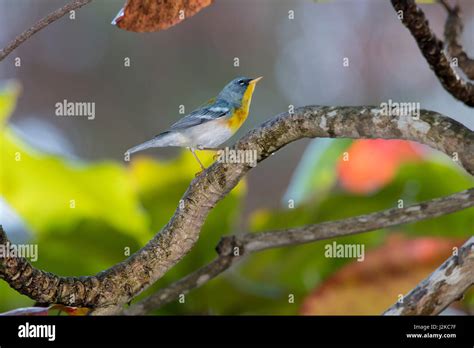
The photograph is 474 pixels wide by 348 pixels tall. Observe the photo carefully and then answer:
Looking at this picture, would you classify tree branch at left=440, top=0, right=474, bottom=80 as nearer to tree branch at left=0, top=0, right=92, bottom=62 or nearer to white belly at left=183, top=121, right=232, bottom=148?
white belly at left=183, top=121, right=232, bottom=148

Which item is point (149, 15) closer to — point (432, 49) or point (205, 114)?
point (432, 49)

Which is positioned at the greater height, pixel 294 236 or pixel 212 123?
pixel 212 123

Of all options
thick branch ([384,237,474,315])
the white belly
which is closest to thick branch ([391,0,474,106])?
thick branch ([384,237,474,315])

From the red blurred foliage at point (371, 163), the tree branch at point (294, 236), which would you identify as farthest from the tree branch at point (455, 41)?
the red blurred foliage at point (371, 163)

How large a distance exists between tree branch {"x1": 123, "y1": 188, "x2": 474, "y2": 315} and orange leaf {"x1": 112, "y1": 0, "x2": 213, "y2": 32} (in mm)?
357

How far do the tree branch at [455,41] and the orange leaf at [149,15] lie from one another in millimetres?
491

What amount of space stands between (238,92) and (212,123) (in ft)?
0.48

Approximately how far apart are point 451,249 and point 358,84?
1860mm

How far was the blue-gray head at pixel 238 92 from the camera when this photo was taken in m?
1.58

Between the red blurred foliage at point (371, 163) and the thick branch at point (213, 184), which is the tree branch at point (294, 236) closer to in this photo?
the thick branch at point (213, 184)

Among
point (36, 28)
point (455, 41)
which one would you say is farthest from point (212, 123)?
point (36, 28)

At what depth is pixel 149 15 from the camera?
94cm

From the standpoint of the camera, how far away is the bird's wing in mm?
1464

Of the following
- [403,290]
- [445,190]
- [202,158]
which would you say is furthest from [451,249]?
[202,158]
